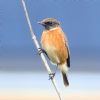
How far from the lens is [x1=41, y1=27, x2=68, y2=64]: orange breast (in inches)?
190

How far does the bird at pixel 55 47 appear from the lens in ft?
15.8

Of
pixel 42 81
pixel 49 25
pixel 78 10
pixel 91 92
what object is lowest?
pixel 49 25

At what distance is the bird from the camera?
482 centimetres

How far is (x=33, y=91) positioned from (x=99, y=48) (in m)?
2.33

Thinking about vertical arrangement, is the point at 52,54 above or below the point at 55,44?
below

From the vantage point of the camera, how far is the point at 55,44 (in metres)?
4.96

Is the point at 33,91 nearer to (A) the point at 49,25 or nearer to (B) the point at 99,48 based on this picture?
(B) the point at 99,48

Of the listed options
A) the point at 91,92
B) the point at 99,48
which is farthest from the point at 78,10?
the point at 91,92

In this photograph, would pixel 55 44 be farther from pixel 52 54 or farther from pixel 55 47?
pixel 52 54

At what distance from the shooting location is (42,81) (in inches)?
415

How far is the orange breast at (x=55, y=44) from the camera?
483cm

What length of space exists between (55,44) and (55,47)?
32mm

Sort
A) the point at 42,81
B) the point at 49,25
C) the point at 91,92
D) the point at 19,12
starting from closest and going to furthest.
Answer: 1. the point at 49,25
2. the point at 91,92
3. the point at 42,81
4. the point at 19,12

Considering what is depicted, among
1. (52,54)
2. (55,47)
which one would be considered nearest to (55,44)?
(55,47)
